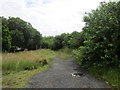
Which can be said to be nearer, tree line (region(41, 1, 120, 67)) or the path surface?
the path surface

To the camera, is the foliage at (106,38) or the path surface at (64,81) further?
the foliage at (106,38)

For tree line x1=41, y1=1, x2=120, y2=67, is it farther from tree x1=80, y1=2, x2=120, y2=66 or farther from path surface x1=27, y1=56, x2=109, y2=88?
path surface x1=27, y1=56, x2=109, y2=88

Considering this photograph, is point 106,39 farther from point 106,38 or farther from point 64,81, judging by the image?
point 64,81

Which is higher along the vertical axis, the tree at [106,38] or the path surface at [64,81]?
the tree at [106,38]

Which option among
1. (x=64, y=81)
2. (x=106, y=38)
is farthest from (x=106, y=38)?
(x=64, y=81)

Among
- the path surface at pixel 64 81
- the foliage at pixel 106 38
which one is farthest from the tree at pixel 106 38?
the path surface at pixel 64 81

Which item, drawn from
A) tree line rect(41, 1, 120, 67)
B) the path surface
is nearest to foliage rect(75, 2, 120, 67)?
tree line rect(41, 1, 120, 67)

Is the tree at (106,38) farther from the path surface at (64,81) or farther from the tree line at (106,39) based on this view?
the path surface at (64,81)

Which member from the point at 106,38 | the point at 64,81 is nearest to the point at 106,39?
the point at 106,38

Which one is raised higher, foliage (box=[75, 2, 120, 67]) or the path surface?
foliage (box=[75, 2, 120, 67])

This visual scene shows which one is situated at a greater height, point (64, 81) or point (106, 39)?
point (106, 39)

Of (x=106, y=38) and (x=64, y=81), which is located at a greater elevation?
(x=106, y=38)

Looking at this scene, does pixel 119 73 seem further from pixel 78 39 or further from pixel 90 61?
pixel 78 39

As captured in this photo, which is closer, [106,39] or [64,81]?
[64,81]
